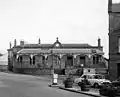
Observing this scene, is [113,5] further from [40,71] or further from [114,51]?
[40,71]

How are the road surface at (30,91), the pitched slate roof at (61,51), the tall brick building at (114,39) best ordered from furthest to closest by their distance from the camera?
1. the pitched slate roof at (61,51)
2. the tall brick building at (114,39)
3. the road surface at (30,91)

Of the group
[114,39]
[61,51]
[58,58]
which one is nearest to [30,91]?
[114,39]

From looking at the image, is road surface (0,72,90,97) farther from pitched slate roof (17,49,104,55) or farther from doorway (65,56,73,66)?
doorway (65,56,73,66)

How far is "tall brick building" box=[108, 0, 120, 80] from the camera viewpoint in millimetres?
32250

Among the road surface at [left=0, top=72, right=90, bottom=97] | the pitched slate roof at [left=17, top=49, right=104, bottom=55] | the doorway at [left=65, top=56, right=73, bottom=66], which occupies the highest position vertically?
the pitched slate roof at [left=17, top=49, right=104, bottom=55]

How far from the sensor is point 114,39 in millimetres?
32594

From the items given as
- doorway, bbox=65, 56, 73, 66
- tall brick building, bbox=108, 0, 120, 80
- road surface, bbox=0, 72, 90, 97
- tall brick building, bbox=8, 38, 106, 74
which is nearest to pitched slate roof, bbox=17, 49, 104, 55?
tall brick building, bbox=8, 38, 106, 74

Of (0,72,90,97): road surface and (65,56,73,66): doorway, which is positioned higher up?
(65,56,73,66): doorway

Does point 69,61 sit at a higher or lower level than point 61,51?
lower

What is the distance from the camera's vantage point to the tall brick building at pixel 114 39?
106 ft


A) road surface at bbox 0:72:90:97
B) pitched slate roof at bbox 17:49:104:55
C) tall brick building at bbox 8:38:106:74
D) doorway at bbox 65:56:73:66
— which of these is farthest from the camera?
doorway at bbox 65:56:73:66

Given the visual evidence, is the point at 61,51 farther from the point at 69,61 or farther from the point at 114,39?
the point at 114,39

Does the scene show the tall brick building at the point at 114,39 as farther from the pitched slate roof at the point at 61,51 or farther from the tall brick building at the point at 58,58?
the pitched slate roof at the point at 61,51

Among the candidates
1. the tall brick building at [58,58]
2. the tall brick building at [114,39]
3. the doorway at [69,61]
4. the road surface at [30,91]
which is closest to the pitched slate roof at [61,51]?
the tall brick building at [58,58]
